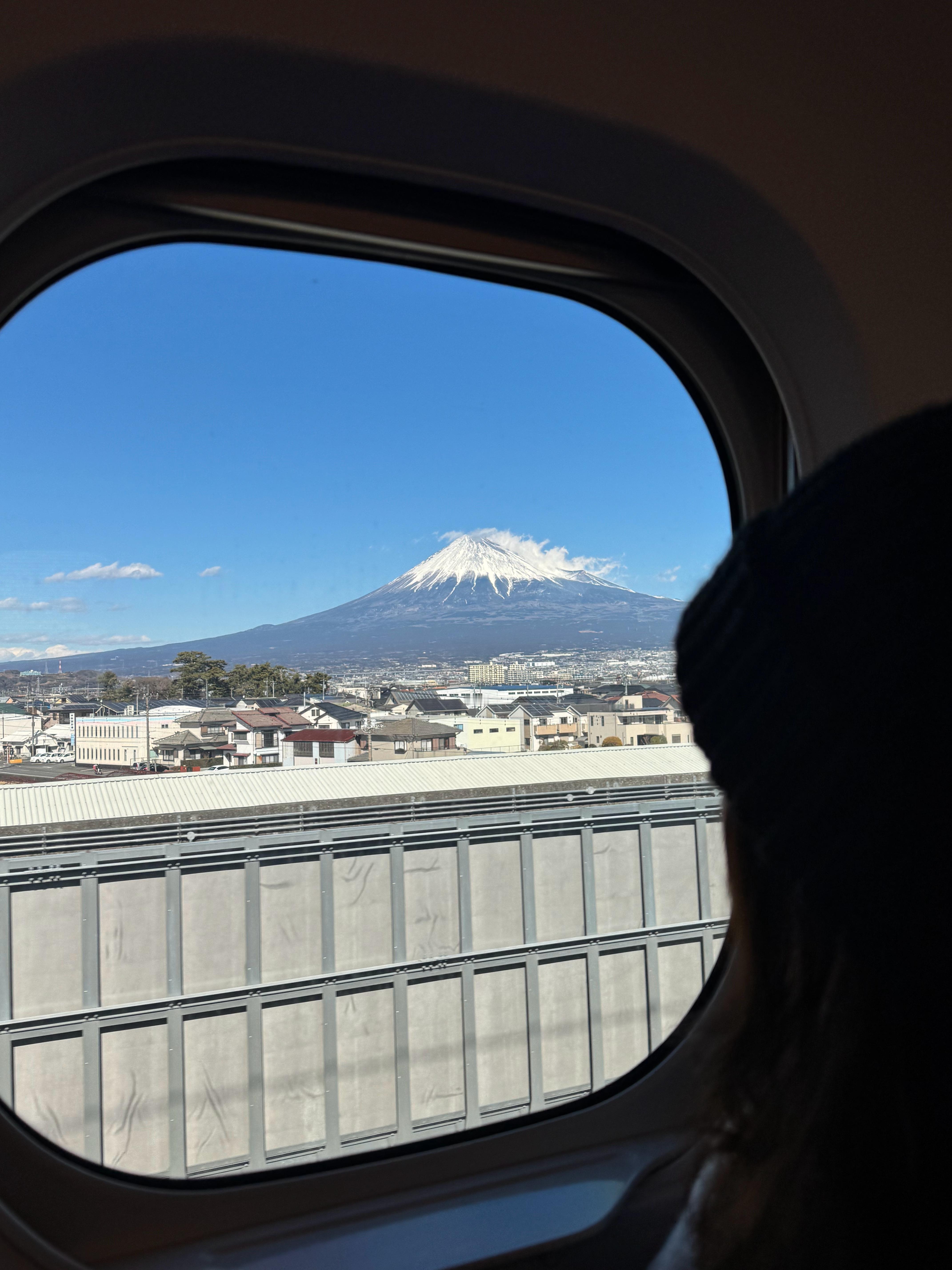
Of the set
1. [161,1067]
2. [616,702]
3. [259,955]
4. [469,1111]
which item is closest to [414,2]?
[616,702]

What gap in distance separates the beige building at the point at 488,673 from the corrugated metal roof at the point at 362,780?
0.70 metres

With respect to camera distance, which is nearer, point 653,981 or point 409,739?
point 409,739

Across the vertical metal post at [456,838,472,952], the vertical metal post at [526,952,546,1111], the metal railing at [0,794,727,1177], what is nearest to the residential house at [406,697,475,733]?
the metal railing at [0,794,727,1177]

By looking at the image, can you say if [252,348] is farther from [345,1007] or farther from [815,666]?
[345,1007]

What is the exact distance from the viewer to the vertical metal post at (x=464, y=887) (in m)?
3.15

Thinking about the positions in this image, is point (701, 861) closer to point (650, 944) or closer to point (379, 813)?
point (650, 944)

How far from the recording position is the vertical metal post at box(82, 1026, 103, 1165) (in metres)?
1.70

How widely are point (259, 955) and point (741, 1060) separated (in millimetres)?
2804

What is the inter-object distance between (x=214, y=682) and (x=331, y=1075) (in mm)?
1410

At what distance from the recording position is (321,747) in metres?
1.80

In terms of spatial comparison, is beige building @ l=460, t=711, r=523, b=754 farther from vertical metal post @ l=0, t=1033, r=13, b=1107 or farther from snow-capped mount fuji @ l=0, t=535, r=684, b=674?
vertical metal post @ l=0, t=1033, r=13, b=1107

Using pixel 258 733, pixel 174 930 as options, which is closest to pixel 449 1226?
pixel 258 733

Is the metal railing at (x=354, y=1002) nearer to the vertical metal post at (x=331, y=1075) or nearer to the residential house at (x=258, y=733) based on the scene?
the vertical metal post at (x=331, y=1075)

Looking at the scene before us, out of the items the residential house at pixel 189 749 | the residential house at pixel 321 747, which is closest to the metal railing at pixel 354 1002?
the residential house at pixel 189 749
